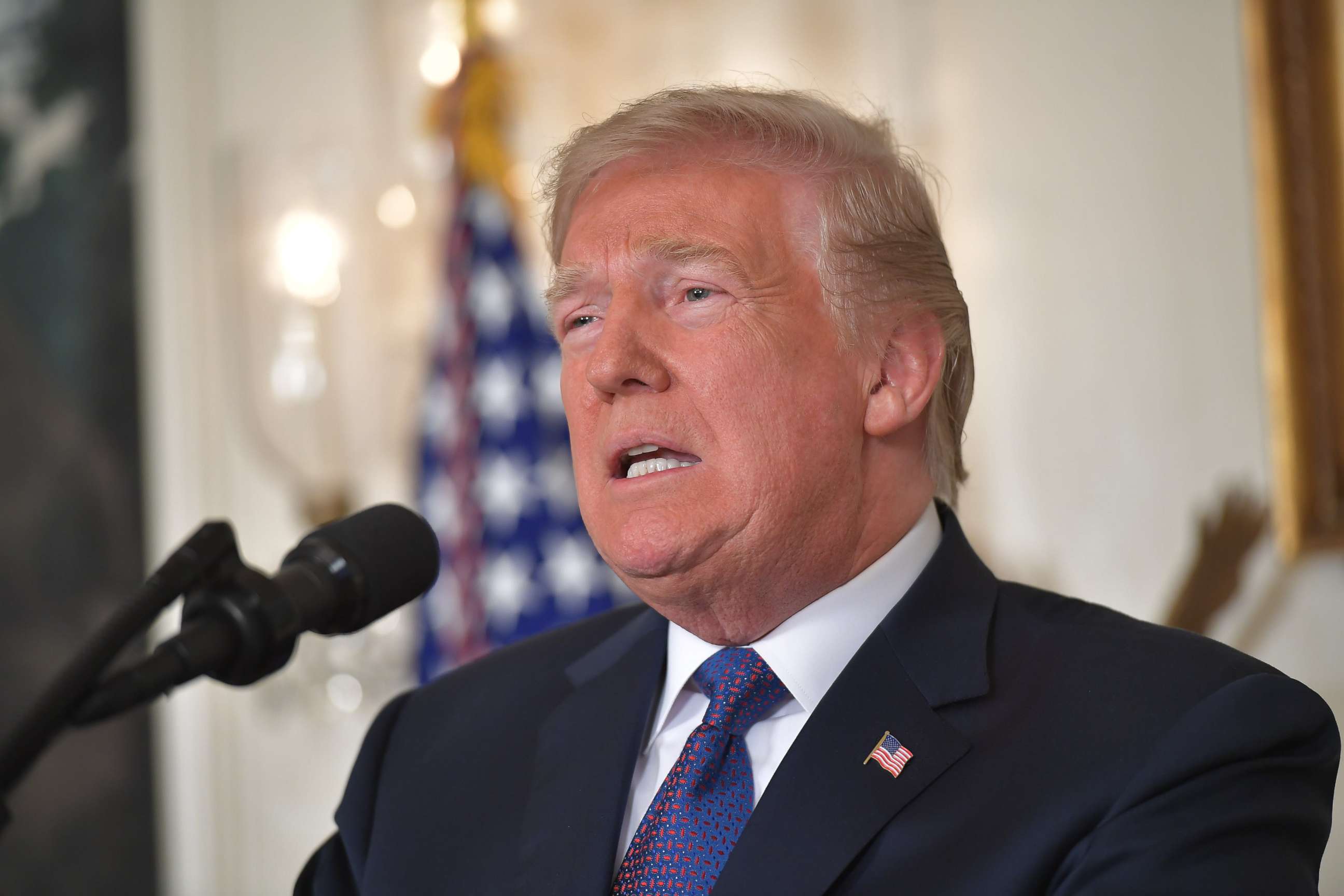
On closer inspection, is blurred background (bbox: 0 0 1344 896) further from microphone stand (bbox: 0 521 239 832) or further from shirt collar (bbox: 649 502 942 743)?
microphone stand (bbox: 0 521 239 832)

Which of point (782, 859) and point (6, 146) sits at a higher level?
point (6, 146)

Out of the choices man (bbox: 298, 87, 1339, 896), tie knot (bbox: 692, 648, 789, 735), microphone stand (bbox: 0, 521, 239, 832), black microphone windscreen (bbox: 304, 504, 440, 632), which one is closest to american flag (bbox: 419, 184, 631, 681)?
man (bbox: 298, 87, 1339, 896)

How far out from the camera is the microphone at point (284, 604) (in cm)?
95

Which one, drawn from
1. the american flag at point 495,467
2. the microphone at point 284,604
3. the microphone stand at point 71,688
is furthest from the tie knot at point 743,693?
the american flag at point 495,467

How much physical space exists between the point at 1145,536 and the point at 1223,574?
0.19 m

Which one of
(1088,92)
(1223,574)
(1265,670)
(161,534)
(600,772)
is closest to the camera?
(1265,670)

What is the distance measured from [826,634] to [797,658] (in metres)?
0.05

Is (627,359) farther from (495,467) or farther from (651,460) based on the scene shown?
(495,467)

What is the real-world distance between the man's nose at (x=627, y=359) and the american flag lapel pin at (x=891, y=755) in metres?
0.47

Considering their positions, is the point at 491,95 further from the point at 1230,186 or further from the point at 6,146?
the point at 1230,186

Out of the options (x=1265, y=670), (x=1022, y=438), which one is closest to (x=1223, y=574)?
(x=1022, y=438)

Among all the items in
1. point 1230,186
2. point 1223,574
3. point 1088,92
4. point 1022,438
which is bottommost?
point 1223,574

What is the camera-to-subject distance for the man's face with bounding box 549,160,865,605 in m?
1.49

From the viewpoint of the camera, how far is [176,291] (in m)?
4.00
